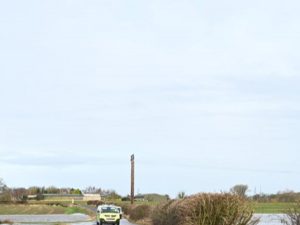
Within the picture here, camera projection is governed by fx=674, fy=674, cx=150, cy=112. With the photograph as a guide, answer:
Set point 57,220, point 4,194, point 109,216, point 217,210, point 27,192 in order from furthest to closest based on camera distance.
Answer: point 27,192 → point 4,194 → point 57,220 → point 109,216 → point 217,210

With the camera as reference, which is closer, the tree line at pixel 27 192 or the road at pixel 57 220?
the road at pixel 57 220

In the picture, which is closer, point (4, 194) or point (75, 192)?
point (4, 194)

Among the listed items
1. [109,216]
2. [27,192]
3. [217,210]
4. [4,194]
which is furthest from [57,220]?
[27,192]

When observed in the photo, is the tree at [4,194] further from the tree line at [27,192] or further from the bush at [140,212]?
the bush at [140,212]

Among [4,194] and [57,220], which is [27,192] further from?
[57,220]

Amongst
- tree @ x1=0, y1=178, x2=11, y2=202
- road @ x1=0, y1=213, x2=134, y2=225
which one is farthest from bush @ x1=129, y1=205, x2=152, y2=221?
tree @ x1=0, y1=178, x2=11, y2=202

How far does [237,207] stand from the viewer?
1086 inches

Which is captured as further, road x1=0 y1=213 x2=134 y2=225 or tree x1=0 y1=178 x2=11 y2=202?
tree x1=0 y1=178 x2=11 y2=202

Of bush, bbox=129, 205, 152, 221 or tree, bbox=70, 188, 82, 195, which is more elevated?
tree, bbox=70, 188, 82, 195

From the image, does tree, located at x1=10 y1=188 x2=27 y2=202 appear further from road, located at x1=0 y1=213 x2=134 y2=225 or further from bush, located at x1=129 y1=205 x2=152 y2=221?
bush, located at x1=129 y1=205 x2=152 y2=221

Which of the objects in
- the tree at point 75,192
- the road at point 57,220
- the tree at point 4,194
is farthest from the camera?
the tree at point 75,192

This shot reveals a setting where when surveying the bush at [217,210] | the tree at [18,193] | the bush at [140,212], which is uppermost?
the tree at [18,193]

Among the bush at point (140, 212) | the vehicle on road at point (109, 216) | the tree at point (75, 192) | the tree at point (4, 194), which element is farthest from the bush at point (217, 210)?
the tree at point (75, 192)

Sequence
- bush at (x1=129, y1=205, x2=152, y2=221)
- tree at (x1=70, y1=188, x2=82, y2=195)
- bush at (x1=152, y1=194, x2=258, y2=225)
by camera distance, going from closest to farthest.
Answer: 1. bush at (x1=152, y1=194, x2=258, y2=225)
2. bush at (x1=129, y1=205, x2=152, y2=221)
3. tree at (x1=70, y1=188, x2=82, y2=195)
